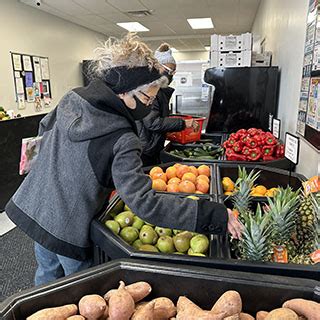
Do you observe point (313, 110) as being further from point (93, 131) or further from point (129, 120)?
point (93, 131)

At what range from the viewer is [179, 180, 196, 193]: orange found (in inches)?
65.3

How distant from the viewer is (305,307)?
71 cm

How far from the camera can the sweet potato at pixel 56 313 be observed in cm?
71

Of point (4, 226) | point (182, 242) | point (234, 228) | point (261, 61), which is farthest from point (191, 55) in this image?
point (234, 228)

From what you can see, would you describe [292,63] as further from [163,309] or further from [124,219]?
[163,309]

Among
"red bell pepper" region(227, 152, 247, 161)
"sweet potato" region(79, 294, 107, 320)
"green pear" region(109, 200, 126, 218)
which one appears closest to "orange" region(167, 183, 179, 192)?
"green pear" region(109, 200, 126, 218)

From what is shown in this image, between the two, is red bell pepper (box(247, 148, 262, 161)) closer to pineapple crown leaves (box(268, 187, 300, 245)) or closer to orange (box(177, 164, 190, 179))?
orange (box(177, 164, 190, 179))

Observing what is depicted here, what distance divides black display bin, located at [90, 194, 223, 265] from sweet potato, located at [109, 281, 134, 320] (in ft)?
0.64

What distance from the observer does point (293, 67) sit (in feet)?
7.82

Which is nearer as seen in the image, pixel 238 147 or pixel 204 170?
pixel 204 170

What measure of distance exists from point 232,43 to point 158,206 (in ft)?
9.67

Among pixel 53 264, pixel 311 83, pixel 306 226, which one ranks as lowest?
pixel 53 264

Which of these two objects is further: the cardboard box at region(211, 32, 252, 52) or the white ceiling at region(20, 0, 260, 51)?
the white ceiling at region(20, 0, 260, 51)

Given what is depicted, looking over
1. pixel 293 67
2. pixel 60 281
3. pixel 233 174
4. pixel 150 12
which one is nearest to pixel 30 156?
pixel 60 281
